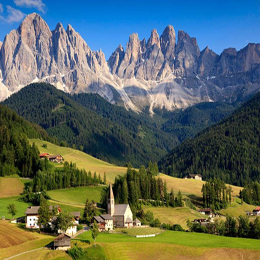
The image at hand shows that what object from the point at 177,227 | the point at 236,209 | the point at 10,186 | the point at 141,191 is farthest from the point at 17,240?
the point at 236,209

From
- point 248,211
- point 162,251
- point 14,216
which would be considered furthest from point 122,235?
point 248,211

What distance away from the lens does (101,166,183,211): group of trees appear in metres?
162

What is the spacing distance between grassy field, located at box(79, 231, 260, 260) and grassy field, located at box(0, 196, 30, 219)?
116 ft

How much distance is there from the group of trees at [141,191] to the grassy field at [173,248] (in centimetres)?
4864

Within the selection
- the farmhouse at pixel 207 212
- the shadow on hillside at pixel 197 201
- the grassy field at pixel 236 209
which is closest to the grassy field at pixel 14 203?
the farmhouse at pixel 207 212

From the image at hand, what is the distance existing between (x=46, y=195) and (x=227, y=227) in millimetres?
66425

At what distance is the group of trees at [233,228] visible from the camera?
126m

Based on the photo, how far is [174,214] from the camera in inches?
6270

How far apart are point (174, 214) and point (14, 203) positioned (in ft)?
183

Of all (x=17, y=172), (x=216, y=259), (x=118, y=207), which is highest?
(x=17, y=172)

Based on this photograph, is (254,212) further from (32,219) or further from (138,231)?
(32,219)

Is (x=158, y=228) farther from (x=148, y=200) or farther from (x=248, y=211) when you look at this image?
(x=248, y=211)

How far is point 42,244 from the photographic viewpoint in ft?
326

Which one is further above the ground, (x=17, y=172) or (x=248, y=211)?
(x=17, y=172)
